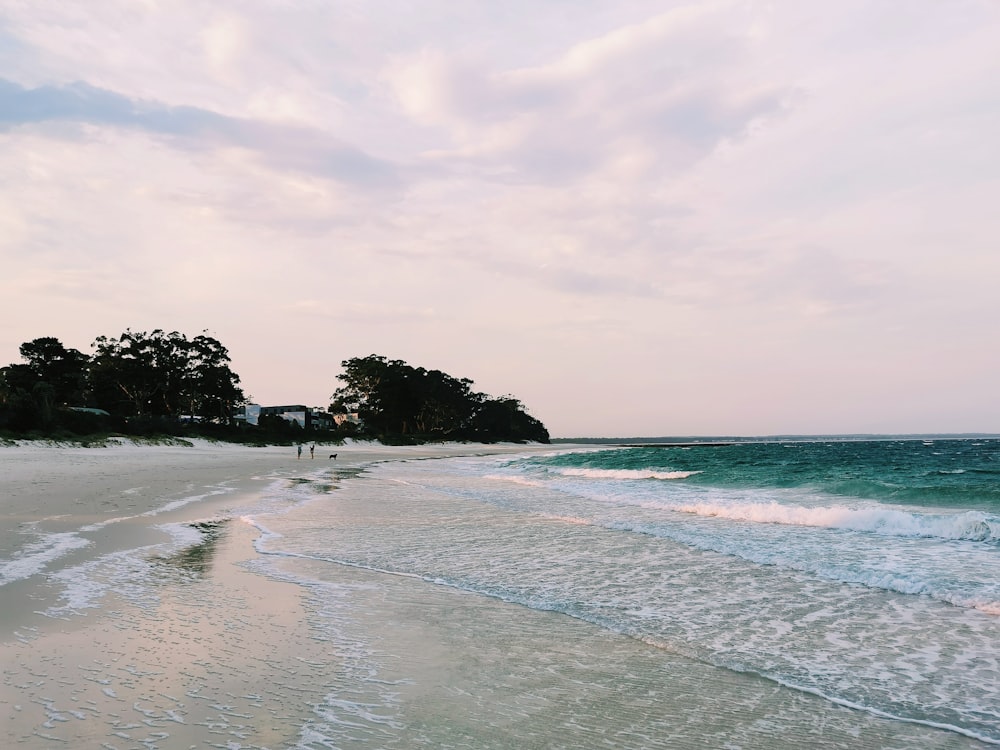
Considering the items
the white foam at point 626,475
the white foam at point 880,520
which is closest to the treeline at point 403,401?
the white foam at point 626,475

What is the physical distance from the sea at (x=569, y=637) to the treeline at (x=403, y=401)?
87536mm

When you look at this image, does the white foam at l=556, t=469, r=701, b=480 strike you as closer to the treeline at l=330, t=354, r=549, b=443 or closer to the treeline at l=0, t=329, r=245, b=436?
the treeline at l=0, t=329, r=245, b=436

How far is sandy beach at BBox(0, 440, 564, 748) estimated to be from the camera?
4.04m

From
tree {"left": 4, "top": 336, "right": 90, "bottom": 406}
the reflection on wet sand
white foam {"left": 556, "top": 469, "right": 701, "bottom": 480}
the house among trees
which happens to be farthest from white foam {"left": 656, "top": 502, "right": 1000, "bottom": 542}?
the house among trees

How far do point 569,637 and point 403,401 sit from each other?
10884cm

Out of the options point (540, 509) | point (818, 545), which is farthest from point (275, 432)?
point (818, 545)

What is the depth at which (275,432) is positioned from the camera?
75.0 metres

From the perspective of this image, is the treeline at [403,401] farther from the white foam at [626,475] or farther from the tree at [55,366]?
the white foam at [626,475]

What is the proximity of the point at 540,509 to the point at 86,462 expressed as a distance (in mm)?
23467

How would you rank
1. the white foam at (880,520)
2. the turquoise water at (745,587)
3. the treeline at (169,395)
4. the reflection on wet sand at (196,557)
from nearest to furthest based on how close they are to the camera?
the turquoise water at (745,587), the reflection on wet sand at (196,557), the white foam at (880,520), the treeline at (169,395)

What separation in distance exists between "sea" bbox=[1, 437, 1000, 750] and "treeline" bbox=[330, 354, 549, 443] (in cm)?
8754

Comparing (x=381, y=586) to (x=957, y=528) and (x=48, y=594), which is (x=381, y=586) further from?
(x=957, y=528)

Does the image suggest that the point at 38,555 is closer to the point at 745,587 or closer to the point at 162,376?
the point at 745,587

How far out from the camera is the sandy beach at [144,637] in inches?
159
